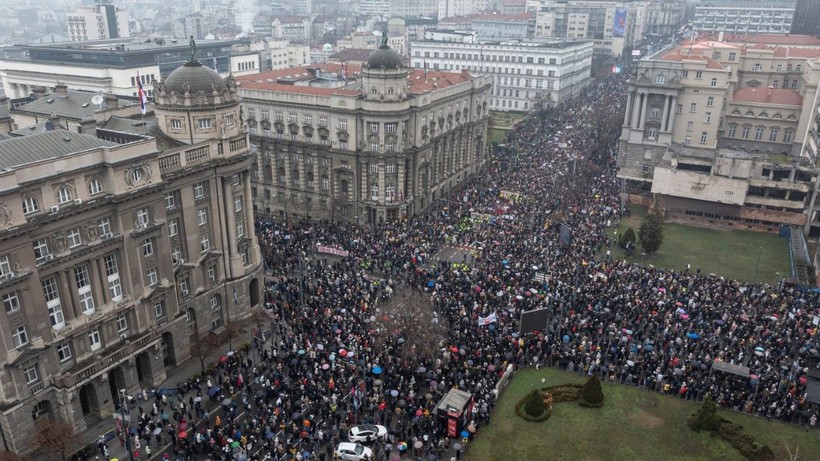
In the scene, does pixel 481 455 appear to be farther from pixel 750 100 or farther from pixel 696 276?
pixel 750 100

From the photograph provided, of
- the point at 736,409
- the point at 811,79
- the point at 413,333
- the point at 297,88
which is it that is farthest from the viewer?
the point at 811,79

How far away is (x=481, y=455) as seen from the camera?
39500mm

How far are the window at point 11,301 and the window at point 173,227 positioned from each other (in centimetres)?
1235

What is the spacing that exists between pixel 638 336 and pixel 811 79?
229 feet

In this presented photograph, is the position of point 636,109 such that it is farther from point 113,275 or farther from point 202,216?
point 113,275

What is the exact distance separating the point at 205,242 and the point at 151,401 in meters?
13.2

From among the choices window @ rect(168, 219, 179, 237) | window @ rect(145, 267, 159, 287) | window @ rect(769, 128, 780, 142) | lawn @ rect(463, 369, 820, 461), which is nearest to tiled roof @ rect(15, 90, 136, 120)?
window @ rect(168, 219, 179, 237)

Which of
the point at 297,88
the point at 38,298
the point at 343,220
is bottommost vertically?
the point at 343,220

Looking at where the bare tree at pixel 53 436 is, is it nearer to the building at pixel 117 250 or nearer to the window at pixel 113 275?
the building at pixel 117 250

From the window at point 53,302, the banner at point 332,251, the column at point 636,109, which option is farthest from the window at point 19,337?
the column at point 636,109

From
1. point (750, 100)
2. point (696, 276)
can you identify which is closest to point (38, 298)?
point (696, 276)

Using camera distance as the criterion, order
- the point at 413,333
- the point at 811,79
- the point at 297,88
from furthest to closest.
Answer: the point at 811,79, the point at 297,88, the point at 413,333

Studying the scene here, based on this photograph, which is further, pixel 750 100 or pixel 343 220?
pixel 750 100

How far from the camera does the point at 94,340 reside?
42969 millimetres
